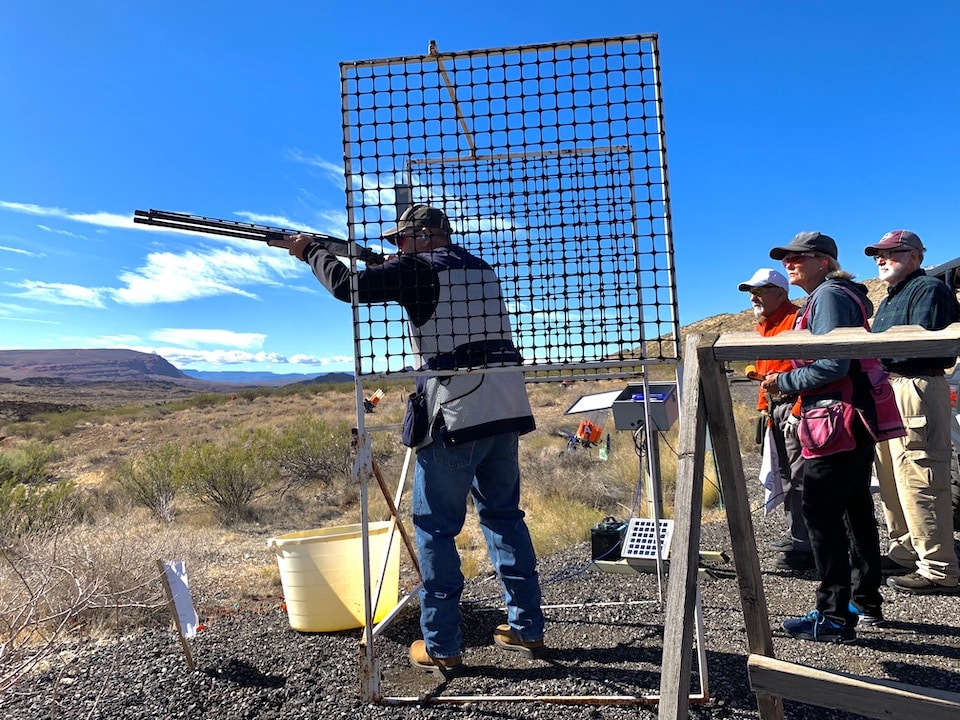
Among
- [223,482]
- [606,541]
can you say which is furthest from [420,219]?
[223,482]

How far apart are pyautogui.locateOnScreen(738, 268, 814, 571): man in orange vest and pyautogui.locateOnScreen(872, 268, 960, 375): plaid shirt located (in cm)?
54

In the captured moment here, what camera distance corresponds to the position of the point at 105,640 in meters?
4.08

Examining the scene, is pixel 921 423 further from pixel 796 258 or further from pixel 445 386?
pixel 445 386

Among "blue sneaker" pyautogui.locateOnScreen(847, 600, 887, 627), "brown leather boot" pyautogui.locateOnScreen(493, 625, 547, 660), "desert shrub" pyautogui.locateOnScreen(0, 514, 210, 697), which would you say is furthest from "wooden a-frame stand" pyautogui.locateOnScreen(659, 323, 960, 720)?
"desert shrub" pyautogui.locateOnScreen(0, 514, 210, 697)

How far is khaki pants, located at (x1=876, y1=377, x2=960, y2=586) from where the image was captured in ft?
12.9

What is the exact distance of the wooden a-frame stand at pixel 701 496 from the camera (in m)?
1.64

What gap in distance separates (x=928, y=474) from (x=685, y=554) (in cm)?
297

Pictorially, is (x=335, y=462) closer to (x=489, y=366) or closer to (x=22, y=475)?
(x=22, y=475)

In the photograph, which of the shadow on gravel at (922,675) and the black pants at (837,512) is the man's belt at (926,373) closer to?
the black pants at (837,512)

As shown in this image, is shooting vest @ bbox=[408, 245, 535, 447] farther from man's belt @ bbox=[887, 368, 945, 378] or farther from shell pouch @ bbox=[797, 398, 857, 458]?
man's belt @ bbox=[887, 368, 945, 378]

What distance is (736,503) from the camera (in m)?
2.11

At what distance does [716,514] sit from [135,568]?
4.97 m

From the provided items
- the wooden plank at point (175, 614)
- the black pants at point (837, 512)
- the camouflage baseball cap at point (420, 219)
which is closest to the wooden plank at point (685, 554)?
the camouflage baseball cap at point (420, 219)

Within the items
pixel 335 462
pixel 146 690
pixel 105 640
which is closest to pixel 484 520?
pixel 146 690
